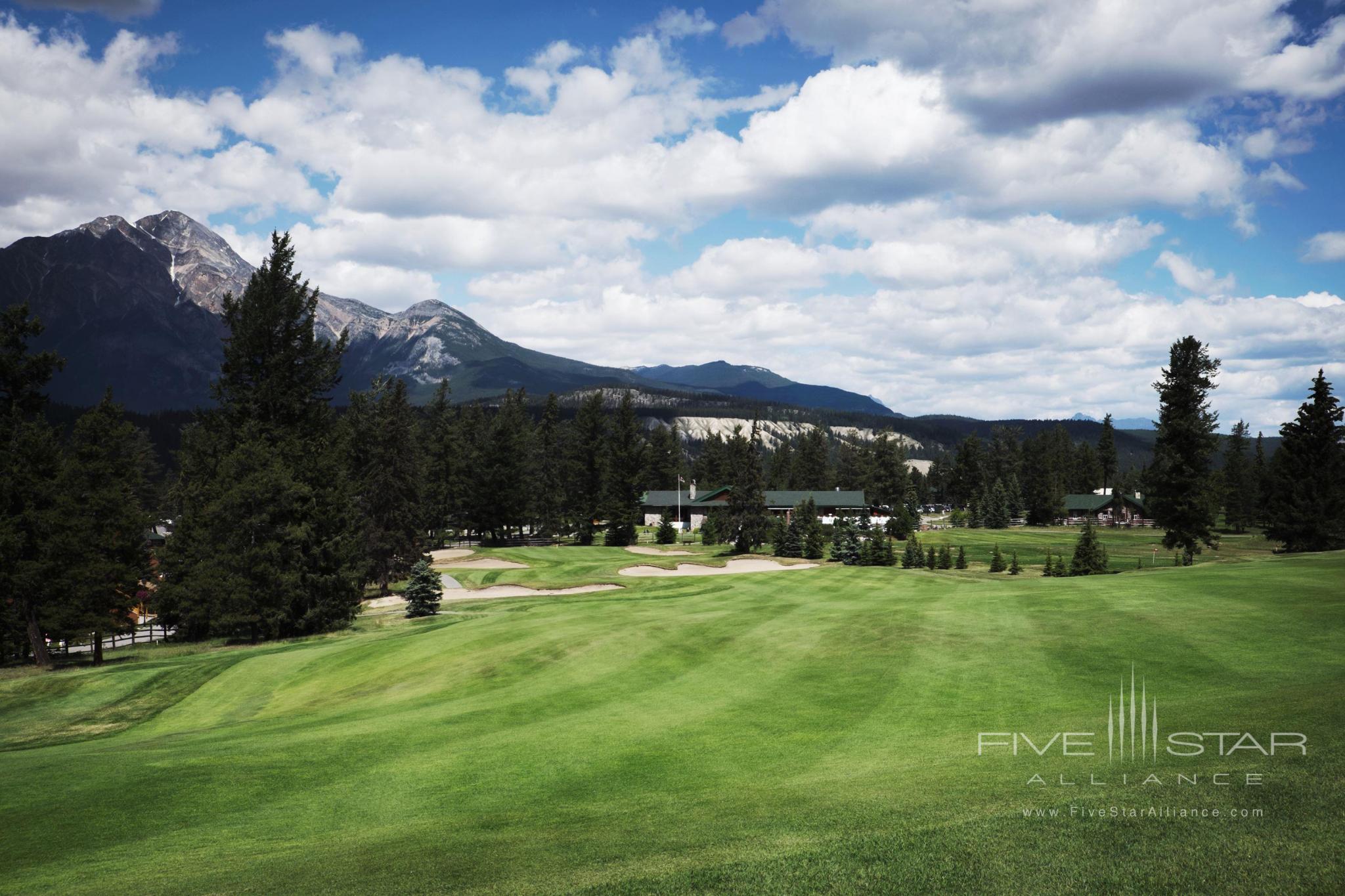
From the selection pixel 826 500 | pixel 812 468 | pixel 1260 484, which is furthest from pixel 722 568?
pixel 812 468

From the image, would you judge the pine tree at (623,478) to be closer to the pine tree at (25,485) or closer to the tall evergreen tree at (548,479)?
the tall evergreen tree at (548,479)

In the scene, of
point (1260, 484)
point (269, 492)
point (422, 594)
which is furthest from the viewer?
point (1260, 484)

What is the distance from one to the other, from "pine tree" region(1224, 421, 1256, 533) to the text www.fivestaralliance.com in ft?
397

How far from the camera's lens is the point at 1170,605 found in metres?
23.2

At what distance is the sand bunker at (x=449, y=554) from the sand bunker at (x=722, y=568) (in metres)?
23.0

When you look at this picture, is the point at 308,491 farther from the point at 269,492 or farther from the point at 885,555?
the point at 885,555

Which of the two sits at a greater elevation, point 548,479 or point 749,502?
point 548,479

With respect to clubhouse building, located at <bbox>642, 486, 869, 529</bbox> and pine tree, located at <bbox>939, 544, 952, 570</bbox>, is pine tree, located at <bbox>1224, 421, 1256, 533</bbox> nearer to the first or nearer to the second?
clubhouse building, located at <bbox>642, 486, 869, 529</bbox>

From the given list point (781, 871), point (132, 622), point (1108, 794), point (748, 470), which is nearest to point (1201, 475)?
point (748, 470)

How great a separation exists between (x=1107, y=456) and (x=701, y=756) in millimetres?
178638

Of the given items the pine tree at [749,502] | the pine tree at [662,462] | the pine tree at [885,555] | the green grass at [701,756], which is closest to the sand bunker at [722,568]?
the pine tree at [885,555]

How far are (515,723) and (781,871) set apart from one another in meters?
10.2

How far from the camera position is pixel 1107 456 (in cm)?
16488

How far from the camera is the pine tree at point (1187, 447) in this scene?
56031 mm
